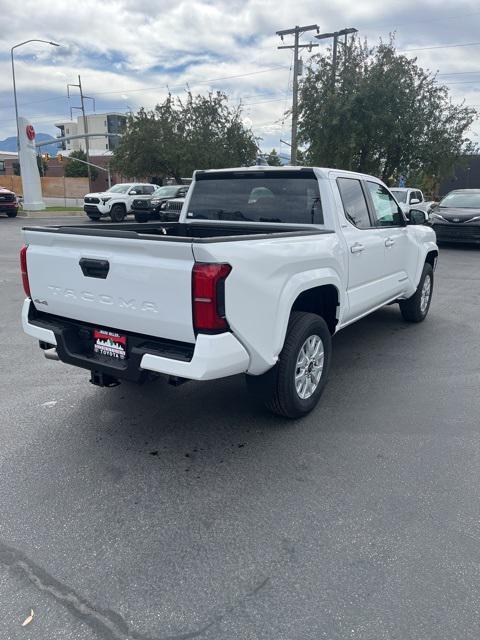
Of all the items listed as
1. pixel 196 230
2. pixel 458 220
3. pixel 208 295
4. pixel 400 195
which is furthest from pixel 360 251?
pixel 400 195

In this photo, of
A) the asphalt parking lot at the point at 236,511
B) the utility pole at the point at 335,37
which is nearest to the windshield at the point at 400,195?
the utility pole at the point at 335,37

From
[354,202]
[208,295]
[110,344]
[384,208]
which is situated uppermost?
[354,202]

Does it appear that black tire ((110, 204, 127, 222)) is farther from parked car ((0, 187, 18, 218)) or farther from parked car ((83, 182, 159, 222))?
parked car ((0, 187, 18, 218))

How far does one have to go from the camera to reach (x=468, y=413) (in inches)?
167

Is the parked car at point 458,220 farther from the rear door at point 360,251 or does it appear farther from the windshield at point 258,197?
the windshield at point 258,197

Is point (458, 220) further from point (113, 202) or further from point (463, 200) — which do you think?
point (113, 202)

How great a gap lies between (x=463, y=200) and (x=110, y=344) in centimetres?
1492

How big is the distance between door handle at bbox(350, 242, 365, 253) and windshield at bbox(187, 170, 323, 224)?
368mm

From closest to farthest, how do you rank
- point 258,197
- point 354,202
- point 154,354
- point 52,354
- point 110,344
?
point 154,354, point 110,344, point 52,354, point 258,197, point 354,202

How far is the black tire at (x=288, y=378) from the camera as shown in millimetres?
3678

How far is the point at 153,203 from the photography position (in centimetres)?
2241

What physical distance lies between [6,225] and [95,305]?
21.2 metres

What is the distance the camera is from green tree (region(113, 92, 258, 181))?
34.5 metres

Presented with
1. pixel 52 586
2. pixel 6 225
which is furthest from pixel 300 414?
pixel 6 225
